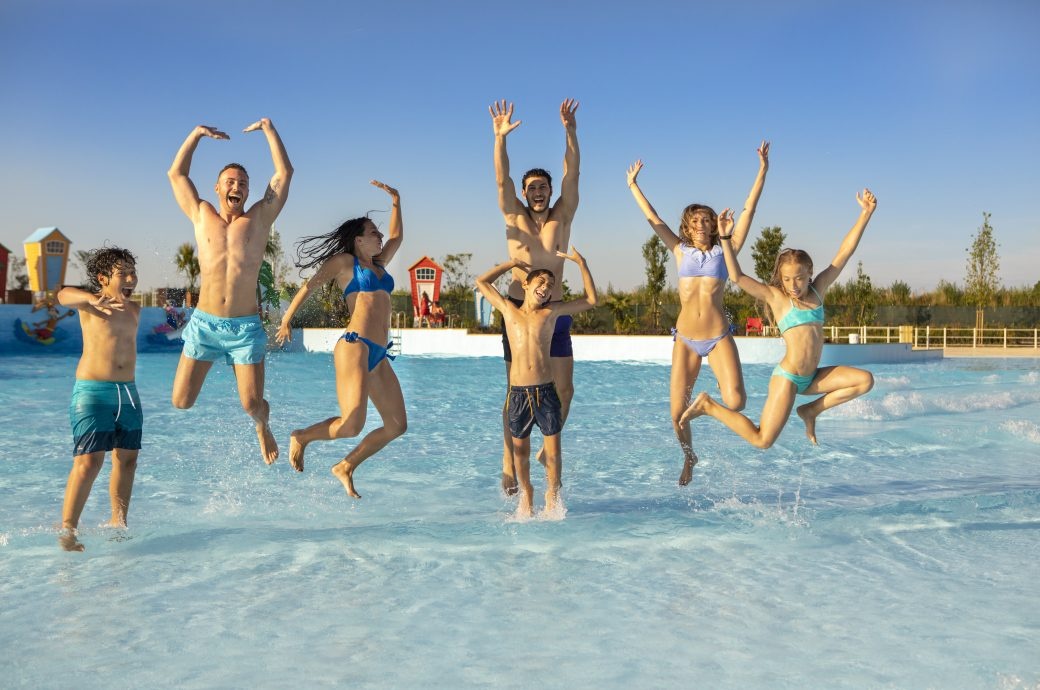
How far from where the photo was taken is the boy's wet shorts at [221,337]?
694cm

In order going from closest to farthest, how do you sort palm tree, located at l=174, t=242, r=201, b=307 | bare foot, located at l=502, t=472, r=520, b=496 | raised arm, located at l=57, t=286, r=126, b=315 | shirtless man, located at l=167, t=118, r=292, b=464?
1. raised arm, located at l=57, t=286, r=126, b=315
2. shirtless man, located at l=167, t=118, r=292, b=464
3. bare foot, located at l=502, t=472, r=520, b=496
4. palm tree, located at l=174, t=242, r=201, b=307

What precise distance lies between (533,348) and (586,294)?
59 cm

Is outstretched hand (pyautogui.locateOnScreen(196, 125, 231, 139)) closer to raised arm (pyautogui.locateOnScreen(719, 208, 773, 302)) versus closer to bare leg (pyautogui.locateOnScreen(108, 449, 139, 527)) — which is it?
bare leg (pyautogui.locateOnScreen(108, 449, 139, 527))

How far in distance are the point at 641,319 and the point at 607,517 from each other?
97.9 ft

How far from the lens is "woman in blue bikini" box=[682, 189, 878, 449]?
7109mm

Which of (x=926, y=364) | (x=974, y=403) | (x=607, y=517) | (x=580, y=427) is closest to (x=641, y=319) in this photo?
(x=926, y=364)

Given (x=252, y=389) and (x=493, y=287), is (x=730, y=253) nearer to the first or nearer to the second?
(x=493, y=287)

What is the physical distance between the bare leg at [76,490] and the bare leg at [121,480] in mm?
151

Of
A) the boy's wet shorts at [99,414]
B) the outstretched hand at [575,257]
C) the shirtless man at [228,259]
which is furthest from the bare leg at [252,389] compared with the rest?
the outstretched hand at [575,257]

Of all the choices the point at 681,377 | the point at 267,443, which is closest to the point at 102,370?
the point at 267,443

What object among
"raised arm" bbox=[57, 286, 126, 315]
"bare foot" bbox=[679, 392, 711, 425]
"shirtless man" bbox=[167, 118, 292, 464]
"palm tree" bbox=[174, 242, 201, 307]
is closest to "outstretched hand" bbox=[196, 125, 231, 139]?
"shirtless man" bbox=[167, 118, 292, 464]

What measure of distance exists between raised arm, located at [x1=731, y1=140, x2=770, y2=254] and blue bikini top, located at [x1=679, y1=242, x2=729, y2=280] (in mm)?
395

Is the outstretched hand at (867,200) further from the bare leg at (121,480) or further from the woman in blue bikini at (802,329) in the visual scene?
the bare leg at (121,480)

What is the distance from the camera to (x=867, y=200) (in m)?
7.40
